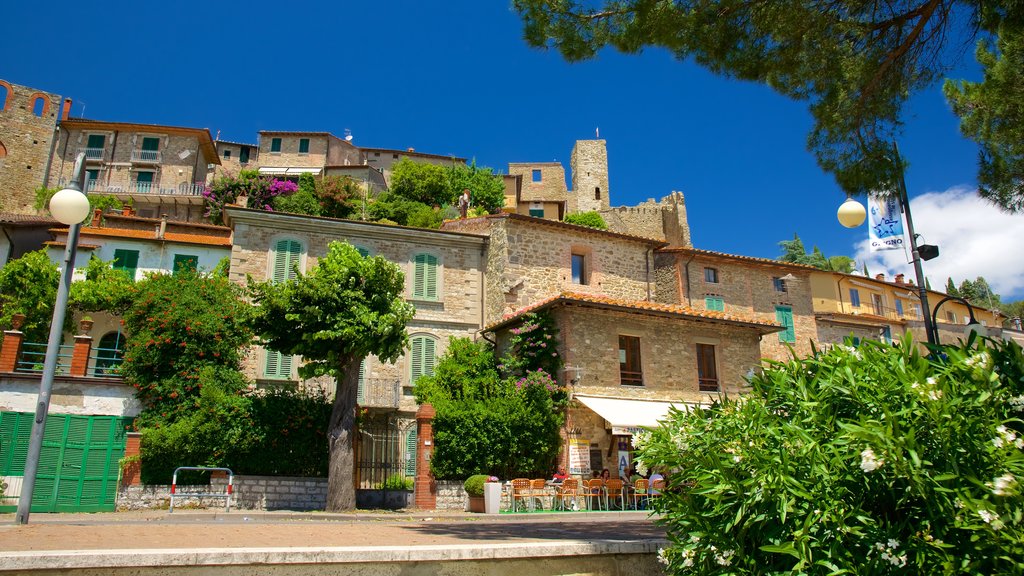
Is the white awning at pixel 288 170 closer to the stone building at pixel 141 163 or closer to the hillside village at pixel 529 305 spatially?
the stone building at pixel 141 163

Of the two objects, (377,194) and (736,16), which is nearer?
(736,16)

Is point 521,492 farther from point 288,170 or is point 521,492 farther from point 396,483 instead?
point 288,170

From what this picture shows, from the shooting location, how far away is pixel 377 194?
4584 cm

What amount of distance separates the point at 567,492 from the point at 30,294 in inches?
753

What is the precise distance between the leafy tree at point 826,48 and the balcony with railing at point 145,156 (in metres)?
40.6

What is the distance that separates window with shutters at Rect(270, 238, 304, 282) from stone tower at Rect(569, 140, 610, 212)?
41.2 meters

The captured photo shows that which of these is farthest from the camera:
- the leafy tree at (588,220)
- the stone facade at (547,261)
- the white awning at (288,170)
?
the white awning at (288,170)

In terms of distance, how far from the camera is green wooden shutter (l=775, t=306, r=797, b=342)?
3098 cm

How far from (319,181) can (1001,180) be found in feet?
120

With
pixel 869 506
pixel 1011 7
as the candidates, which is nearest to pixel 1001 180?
pixel 1011 7

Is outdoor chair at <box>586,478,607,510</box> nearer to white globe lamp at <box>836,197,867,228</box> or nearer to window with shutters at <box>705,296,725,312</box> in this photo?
white globe lamp at <box>836,197,867,228</box>

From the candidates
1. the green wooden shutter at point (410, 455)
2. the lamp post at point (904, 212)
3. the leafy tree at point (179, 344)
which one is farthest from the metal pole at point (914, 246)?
the green wooden shutter at point (410, 455)

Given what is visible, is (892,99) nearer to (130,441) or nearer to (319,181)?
(130,441)

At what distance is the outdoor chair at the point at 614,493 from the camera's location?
57.1 feet
